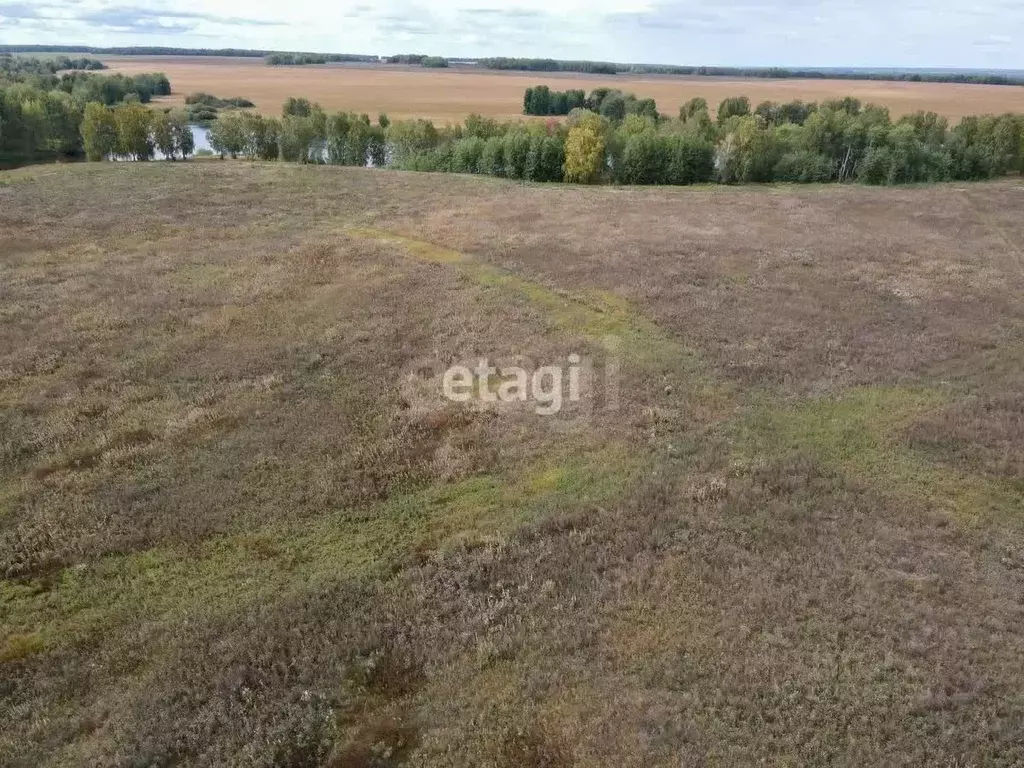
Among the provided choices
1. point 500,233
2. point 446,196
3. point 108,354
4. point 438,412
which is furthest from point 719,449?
point 446,196

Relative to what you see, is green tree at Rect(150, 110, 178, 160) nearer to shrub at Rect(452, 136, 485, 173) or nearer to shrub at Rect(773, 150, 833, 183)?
shrub at Rect(452, 136, 485, 173)

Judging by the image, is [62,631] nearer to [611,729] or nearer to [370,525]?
[370,525]

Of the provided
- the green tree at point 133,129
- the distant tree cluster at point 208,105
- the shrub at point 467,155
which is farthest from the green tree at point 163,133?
the shrub at point 467,155

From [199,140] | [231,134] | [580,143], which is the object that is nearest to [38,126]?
[231,134]

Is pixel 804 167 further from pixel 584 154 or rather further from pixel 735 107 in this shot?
pixel 735 107

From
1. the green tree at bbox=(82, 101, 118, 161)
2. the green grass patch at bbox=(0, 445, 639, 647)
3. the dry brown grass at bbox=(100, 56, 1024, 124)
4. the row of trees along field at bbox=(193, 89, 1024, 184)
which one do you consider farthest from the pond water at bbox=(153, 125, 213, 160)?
the green grass patch at bbox=(0, 445, 639, 647)

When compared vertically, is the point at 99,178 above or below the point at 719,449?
above
